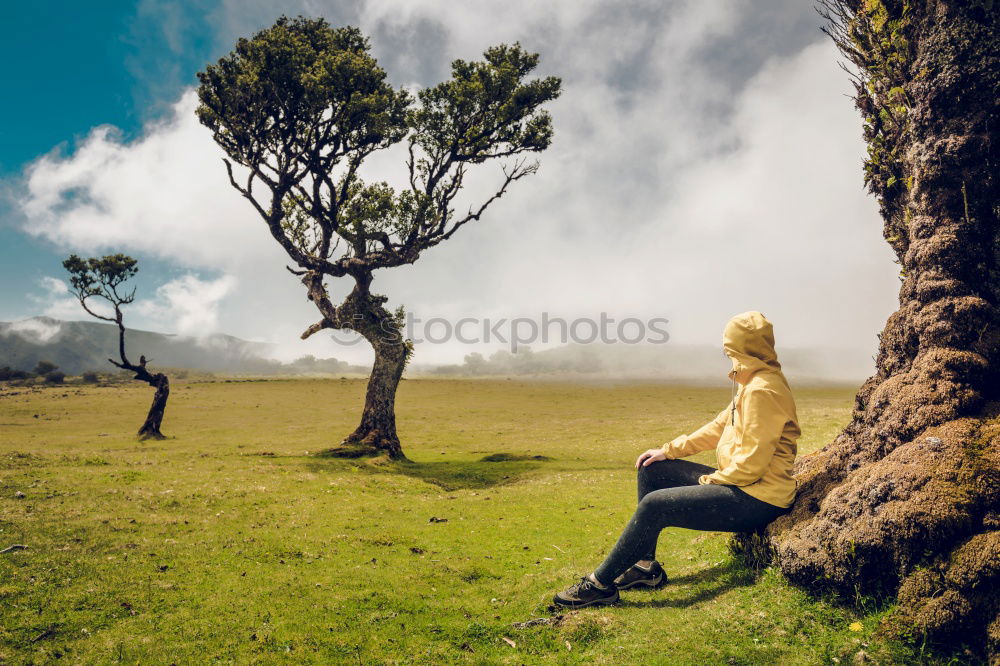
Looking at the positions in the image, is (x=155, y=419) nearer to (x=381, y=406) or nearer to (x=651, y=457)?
(x=381, y=406)

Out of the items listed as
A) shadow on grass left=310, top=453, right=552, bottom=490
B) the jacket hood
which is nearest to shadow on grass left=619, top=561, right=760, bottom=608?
the jacket hood

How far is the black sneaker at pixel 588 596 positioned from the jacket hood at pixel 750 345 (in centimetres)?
337

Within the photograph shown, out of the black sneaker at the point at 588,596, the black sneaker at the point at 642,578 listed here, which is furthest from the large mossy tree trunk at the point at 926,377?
the black sneaker at the point at 588,596

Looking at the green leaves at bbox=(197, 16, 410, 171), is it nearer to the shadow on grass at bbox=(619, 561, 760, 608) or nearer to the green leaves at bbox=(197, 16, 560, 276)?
the green leaves at bbox=(197, 16, 560, 276)

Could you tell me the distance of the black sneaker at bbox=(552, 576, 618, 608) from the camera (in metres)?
7.14

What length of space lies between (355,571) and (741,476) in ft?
23.7

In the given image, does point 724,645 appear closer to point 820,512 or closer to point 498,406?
point 820,512

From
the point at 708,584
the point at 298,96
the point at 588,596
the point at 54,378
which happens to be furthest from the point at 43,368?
the point at 708,584

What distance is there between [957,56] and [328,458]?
24951 mm

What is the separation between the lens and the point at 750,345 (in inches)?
265

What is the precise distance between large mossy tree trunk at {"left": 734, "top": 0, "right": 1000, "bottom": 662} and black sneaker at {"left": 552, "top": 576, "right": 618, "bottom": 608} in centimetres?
206

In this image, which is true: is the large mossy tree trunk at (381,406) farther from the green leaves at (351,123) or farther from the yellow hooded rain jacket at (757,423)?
the yellow hooded rain jacket at (757,423)

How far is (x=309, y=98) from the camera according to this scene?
26703mm

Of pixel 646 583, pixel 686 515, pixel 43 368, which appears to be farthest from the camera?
pixel 43 368
